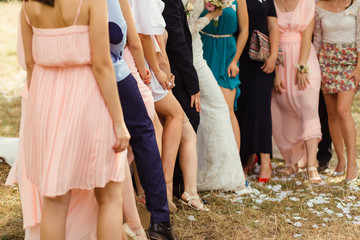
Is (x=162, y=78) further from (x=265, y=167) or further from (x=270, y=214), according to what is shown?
(x=265, y=167)

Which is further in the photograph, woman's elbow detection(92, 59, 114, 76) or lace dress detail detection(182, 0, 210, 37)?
lace dress detail detection(182, 0, 210, 37)

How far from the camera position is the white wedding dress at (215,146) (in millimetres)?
5477

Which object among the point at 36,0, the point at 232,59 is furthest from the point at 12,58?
the point at 36,0

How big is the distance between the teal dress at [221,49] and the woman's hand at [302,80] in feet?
2.66

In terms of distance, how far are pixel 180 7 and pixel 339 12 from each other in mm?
2180

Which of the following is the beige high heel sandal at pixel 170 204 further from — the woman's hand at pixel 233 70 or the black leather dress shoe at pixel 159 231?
the woman's hand at pixel 233 70

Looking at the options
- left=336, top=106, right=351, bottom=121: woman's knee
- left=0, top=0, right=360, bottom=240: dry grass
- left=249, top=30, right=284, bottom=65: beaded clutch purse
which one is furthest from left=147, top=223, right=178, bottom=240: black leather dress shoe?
left=336, top=106, right=351, bottom=121: woman's knee

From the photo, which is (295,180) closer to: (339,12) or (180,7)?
(339,12)

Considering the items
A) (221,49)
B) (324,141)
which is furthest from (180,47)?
(324,141)

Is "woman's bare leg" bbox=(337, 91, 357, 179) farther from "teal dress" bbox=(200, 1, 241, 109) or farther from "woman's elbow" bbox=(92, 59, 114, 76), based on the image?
"woman's elbow" bbox=(92, 59, 114, 76)

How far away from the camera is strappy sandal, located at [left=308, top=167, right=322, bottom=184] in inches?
237

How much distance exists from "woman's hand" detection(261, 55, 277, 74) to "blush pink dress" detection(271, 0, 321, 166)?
0.29 m

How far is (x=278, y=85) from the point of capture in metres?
6.29

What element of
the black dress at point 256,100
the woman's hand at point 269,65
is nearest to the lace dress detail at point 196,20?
the black dress at point 256,100
